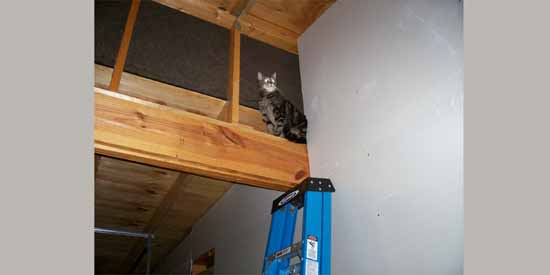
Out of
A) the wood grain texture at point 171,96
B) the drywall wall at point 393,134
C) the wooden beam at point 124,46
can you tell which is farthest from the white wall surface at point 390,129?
the wooden beam at point 124,46

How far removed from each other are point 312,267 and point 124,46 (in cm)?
131

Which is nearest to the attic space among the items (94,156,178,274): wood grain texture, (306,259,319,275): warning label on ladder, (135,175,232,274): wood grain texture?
(306,259,319,275): warning label on ladder

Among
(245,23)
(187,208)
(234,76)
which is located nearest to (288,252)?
(234,76)

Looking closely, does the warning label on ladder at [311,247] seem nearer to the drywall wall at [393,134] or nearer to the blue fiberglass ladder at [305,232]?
the blue fiberglass ladder at [305,232]

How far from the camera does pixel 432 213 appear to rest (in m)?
1.41

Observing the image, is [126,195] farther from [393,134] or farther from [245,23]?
[393,134]

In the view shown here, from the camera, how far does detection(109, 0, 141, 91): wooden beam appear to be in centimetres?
182

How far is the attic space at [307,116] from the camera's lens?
1.47m

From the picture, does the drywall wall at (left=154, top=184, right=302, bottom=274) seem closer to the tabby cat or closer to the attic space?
the attic space

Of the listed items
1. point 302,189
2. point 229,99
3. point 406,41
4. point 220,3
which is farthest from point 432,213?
point 220,3

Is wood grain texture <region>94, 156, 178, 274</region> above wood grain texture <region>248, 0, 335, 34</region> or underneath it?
underneath

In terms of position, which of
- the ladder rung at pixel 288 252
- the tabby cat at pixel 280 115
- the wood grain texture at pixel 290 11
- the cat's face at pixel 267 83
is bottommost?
the ladder rung at pixel 288 252

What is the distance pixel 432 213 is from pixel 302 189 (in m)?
0.52

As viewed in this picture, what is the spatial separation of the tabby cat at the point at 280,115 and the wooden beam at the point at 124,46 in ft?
2.37
